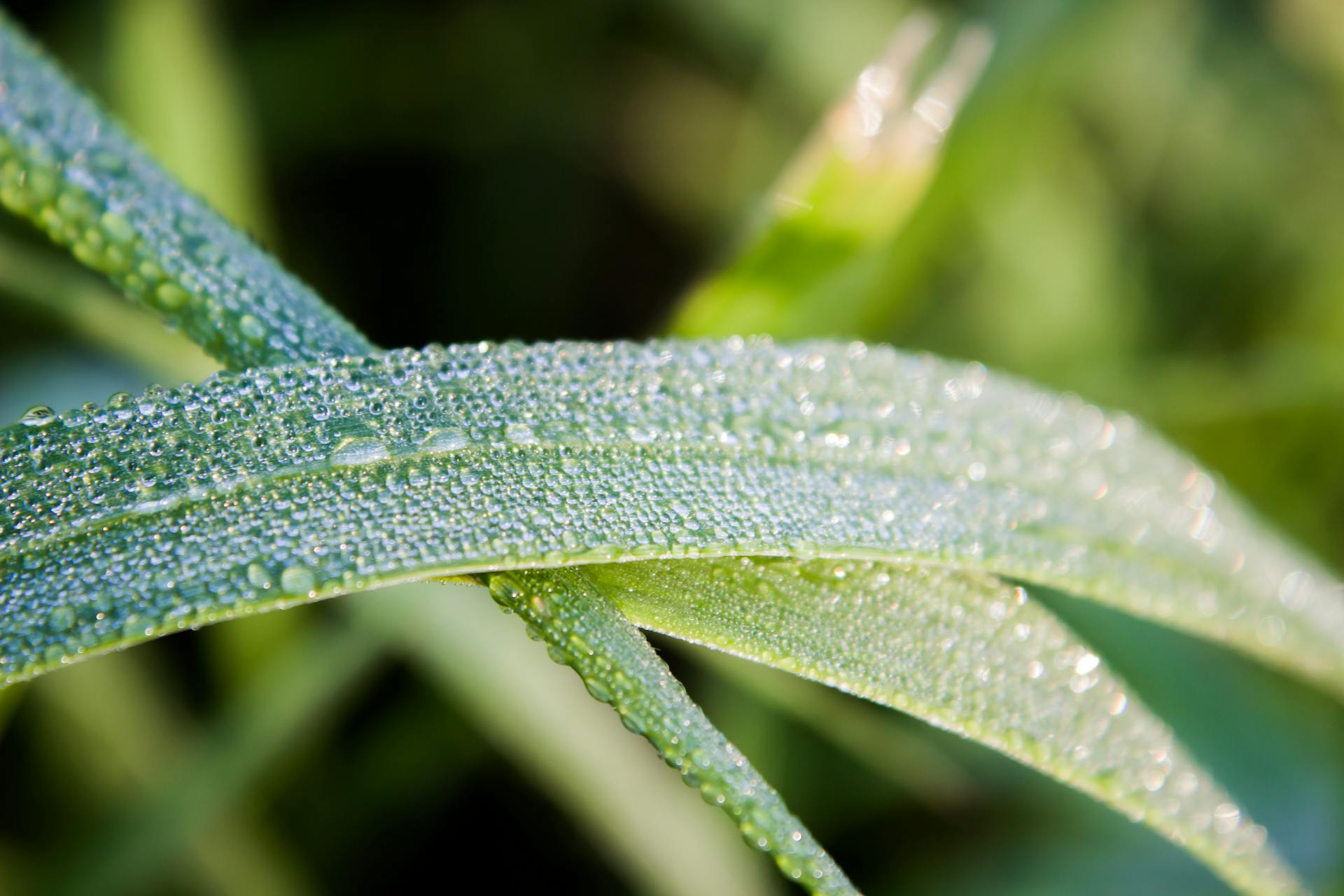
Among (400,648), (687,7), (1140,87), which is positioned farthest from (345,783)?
(1140,87)

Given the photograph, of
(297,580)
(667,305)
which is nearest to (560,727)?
(297,580)

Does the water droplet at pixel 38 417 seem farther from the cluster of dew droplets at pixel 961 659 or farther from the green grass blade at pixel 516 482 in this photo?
the cluster of dew droplets at pixel 961 659

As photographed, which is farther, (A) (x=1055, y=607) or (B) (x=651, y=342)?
(A) (x=1055, y=607)

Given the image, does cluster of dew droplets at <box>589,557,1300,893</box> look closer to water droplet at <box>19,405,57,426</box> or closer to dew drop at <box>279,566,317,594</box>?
dew drop at <box>279,566,317,594</box>

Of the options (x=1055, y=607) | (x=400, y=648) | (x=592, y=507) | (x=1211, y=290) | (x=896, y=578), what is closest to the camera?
(x=592, y=507)

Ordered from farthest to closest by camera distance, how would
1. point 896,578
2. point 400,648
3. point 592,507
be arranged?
1. point 400,648
2. point 896,578
3. point 592,507

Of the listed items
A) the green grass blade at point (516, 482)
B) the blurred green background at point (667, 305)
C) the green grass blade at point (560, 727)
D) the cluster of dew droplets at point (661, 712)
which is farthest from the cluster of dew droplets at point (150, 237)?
the green grass blade at point (560, 727)

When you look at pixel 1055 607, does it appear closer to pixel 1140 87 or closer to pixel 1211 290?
pixel 1211 290
